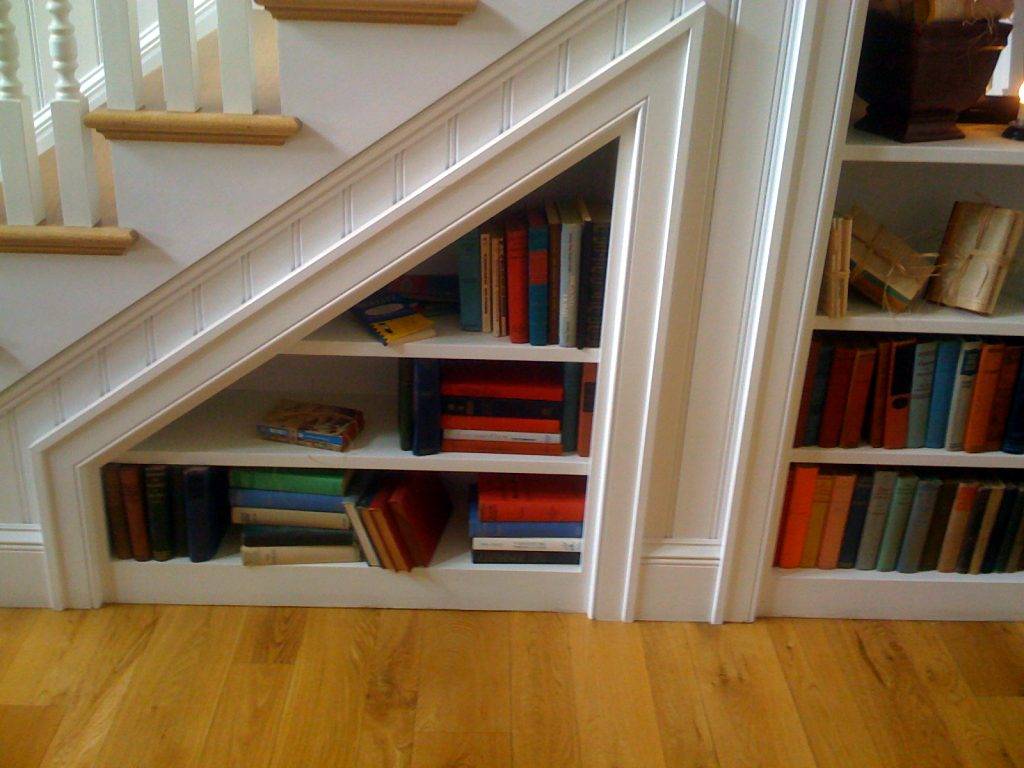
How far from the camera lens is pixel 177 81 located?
1.66 metres

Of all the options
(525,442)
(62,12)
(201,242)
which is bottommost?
(525,442)

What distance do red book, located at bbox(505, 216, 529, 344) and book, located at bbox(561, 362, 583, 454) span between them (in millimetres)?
116

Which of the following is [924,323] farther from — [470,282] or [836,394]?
[470,282]

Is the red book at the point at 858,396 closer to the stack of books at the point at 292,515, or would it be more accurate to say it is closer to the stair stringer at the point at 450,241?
the stair stringer at the point at 450,241

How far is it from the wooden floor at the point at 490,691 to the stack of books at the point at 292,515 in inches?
5.3

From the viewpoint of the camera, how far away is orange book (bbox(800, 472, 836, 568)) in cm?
207

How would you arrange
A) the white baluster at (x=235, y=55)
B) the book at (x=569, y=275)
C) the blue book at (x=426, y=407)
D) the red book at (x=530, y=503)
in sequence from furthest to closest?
the red book at (x=530, y=503)
the blue book at (x=426, y=407)
the book at (x=569, y=275)
the white baluster at (x=235, y=55)

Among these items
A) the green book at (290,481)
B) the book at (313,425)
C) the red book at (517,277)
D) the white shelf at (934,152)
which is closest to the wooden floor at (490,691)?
the green book at (290,481)

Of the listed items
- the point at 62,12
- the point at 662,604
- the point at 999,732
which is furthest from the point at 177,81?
the point at 999,732

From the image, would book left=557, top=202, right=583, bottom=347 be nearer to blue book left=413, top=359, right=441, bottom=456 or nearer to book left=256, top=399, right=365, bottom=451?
blue book left=413, top=359, right=441, bottom=456

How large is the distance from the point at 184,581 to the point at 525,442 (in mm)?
789

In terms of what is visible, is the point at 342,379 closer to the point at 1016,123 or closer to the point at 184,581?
the point at 184,581

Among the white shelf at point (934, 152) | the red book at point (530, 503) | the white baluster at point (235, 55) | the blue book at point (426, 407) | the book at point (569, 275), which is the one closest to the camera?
the white baluster at point (235, 55)

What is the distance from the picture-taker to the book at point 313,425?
Result: 205cm
